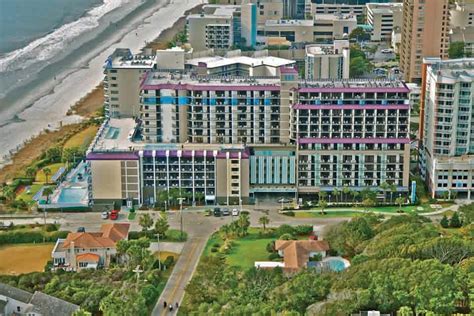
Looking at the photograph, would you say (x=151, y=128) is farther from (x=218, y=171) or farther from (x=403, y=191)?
(x=403, y=191)

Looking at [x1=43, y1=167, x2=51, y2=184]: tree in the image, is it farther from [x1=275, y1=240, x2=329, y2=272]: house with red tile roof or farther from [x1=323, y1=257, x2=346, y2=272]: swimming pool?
[x1=323, y1=257, x2=346, y2=272]: swimming pool

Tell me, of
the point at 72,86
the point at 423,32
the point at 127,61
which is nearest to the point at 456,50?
the point at 423,32

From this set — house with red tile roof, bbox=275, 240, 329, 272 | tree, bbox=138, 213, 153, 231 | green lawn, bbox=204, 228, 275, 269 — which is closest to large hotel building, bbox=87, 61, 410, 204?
tree, bbox=138, 213, 153, 231

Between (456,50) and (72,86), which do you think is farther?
(456,50)

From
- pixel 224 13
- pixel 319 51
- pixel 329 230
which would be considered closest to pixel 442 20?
pixel 319 51

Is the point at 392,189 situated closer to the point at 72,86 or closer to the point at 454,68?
the point at 454,68
